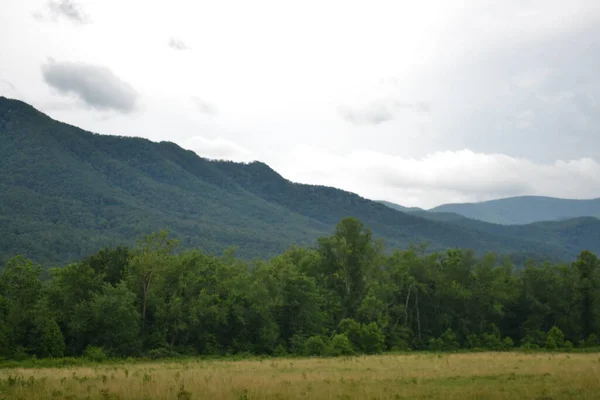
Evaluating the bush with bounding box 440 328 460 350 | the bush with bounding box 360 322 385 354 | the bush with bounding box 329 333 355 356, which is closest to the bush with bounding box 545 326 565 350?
the bush with bounding box 440 328 460 350

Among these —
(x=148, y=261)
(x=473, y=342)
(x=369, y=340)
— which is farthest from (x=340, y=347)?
(x=473, y=342)

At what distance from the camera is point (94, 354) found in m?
33.2

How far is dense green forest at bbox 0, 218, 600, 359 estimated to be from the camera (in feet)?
121

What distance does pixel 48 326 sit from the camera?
3516 centimetres

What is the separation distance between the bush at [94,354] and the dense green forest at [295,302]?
0.31 ft

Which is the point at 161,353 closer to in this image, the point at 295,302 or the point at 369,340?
the point at 295,302

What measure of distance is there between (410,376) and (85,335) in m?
26.4

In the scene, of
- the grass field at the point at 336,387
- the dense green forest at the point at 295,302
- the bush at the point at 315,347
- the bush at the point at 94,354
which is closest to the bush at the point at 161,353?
the dense green forest at the point at 295,302

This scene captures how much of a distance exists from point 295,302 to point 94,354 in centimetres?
1974

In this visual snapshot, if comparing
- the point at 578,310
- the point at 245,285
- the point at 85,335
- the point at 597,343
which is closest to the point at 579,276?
the point at 578,310

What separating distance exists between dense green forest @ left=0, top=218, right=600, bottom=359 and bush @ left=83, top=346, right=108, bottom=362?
3.8 inches

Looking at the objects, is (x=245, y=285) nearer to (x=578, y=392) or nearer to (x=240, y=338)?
(x=240, y=338)

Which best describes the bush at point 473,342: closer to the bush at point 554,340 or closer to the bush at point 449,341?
the bush at point 449,341

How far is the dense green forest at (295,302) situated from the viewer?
37000 mm
